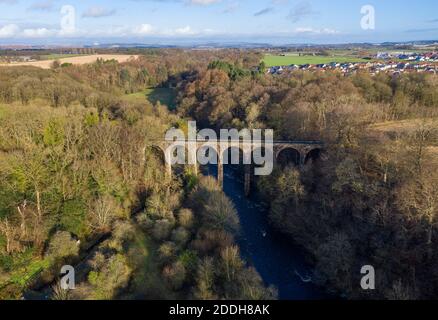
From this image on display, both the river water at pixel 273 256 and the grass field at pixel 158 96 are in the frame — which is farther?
the grass field at pixel 158 96

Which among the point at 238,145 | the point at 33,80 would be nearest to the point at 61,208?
the point at 238,145

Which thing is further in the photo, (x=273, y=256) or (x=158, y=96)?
(x=158, y=96)

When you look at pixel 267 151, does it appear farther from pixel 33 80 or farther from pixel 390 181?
pixel 33 80

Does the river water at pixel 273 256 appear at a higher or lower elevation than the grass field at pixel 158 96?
lower

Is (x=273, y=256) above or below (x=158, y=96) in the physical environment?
below
